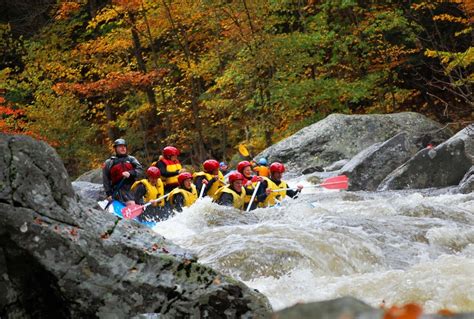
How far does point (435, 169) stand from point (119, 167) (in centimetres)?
589

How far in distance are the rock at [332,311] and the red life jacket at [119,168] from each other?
997 centimetres

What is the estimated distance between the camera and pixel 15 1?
86.8ft

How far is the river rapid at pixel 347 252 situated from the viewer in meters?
5.11

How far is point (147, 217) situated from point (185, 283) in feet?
23.8

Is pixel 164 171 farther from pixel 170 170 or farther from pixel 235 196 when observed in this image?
pixel 235 196

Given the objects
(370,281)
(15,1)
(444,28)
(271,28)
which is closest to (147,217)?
(370,281)

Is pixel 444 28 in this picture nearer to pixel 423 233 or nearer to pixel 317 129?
pixel 317 129

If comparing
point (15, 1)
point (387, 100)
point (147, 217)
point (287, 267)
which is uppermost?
point (15, 1)

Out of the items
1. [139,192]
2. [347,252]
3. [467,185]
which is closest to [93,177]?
[139,192]

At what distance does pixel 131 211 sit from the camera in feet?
34.5

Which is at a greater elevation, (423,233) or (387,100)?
(423,233)

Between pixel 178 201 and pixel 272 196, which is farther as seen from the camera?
pixel 272 196

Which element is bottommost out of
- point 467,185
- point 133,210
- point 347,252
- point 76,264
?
point 467,185

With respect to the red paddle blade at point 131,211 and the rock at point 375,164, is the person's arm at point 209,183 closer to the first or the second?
the red paddle blade at point 131,211
